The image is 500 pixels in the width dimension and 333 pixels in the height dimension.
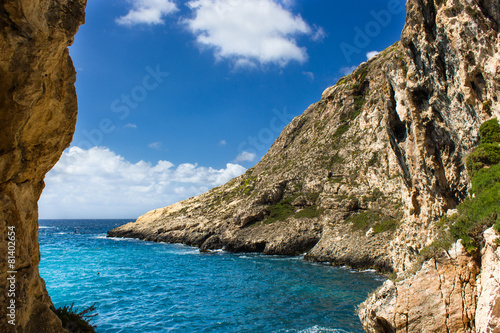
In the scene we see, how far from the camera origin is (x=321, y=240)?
49.8 meters

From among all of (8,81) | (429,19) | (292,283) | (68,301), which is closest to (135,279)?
(68,301)

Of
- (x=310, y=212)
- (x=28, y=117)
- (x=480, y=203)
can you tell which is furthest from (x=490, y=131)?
(x=310, y=212)

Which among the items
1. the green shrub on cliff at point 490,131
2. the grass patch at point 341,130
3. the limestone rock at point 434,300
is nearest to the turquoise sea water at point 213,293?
the limestone rock at point 434,300

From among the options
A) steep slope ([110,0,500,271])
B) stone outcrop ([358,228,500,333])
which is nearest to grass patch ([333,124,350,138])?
steep slope ([110,0,500,271])

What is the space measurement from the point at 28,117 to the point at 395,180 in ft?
170

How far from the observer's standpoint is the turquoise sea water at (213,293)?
20828 mm

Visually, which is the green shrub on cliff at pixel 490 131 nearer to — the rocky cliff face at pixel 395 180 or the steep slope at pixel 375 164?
the steep slope at pixel 375 164

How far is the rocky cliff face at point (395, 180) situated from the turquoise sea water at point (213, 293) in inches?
268

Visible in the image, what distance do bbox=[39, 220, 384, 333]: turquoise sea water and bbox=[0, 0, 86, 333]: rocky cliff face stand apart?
614 inches

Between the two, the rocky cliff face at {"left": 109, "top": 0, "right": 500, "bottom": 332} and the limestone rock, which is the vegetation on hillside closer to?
the limestone rock

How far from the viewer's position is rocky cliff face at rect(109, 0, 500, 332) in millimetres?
12195

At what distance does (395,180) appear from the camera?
161ft

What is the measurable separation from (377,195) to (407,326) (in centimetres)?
4296

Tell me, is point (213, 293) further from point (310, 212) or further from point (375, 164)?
point (375, 164)
